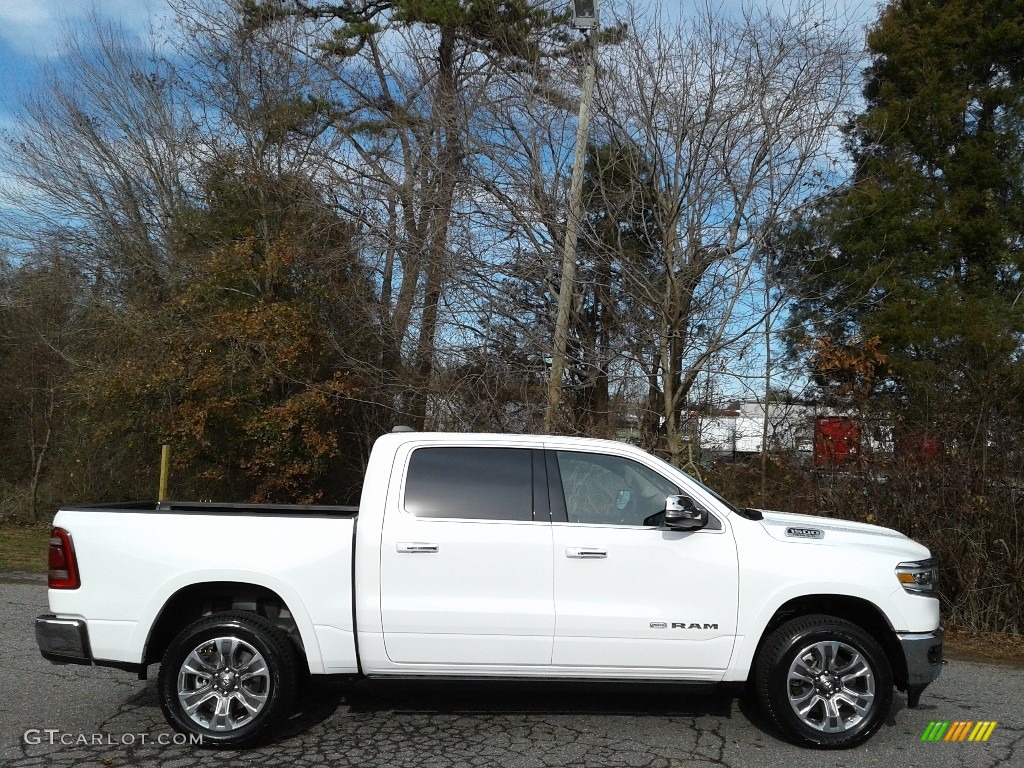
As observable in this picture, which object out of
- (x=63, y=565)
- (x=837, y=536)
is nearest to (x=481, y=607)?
(x=837, y=536)

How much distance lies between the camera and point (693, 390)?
12500 mm

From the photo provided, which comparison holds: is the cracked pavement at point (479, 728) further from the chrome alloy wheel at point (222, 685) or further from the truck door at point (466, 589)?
the truck door at point (466, 589)

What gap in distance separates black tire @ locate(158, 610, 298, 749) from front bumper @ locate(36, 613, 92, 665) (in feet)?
1.53

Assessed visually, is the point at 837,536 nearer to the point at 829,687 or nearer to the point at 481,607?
the point at 829,687

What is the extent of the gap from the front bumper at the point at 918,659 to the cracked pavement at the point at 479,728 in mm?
392

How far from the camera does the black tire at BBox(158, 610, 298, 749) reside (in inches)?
206

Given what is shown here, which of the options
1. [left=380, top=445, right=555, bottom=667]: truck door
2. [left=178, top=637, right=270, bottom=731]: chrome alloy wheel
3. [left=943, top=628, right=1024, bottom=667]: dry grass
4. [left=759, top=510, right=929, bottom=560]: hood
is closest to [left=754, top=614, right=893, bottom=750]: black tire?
[left=759, top=510, right=929, bottom=560]: hood

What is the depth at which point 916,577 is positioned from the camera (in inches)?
213

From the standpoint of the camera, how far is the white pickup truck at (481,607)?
206 inches

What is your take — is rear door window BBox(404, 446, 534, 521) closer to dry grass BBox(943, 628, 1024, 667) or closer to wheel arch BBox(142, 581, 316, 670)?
wheel arch BBox(142, 581, 316, 670)

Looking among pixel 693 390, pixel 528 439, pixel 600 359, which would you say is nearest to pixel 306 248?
pixel 600 359

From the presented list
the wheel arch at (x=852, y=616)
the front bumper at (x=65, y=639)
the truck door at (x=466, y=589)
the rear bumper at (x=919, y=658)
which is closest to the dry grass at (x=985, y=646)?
the wheel arch at (x=852, y=616)

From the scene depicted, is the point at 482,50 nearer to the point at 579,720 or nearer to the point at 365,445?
the point at 365,445

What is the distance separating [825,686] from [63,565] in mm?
4493
